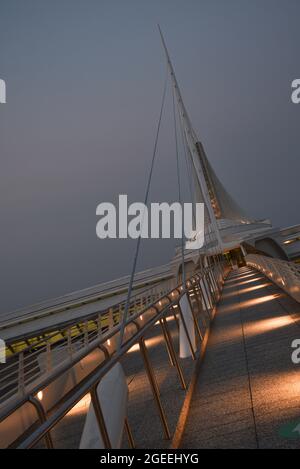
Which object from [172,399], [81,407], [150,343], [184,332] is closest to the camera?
[81,407]

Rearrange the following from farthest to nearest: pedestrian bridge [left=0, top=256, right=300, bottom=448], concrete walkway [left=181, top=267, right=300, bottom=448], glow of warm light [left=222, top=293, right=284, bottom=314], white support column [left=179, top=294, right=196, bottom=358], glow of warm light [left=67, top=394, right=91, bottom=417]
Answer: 1. glow of warm light [left=222, top=293, right=284, bottom=314]
2. white support column [left=179, top=294, right=196, bottom=358]
3. concrete walkway [left=181, top=267, right=300, bottom=448]
4. pedestrian bridge [left=0, top=256, right=300, bottom=448]
5. glow of warm light [left=67, top=394, right=91, bottom=417]

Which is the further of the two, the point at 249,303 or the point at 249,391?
the point at 249,303

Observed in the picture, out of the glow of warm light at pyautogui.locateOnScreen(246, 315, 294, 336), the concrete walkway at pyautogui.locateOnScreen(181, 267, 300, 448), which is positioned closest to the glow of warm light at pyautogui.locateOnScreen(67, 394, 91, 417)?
the concrete walkway at pyautogui.locateOnScreen(181, 267, 300, 448)

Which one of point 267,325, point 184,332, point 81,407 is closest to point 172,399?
point 184,332

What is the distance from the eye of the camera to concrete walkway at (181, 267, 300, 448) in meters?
3.74

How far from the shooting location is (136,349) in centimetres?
394

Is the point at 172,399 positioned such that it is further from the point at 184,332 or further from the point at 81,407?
the point at 81,407

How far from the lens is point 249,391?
4965mm

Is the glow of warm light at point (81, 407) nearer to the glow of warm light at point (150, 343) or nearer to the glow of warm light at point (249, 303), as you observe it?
the glow of warm light at point (150, 343)

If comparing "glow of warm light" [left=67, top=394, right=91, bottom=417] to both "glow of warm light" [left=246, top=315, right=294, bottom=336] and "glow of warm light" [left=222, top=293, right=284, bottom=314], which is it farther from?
"glow of warm light" [left=222, top=293, right=284, bottom=314]
